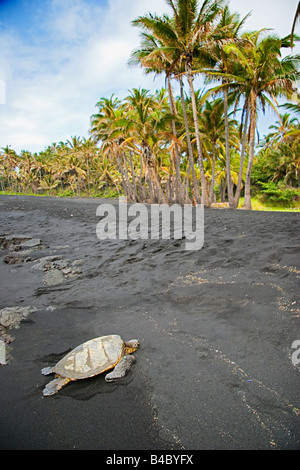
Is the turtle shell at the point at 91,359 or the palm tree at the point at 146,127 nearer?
the turtle shell at the point at 91,359

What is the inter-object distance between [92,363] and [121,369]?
28 cm

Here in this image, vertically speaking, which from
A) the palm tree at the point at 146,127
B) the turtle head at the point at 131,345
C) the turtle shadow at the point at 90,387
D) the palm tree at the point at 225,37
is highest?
the palm tree at the point at 225,37

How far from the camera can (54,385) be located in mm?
2270

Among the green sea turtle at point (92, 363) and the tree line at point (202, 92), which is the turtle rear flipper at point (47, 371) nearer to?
the green sea turtle at point (92, 363)

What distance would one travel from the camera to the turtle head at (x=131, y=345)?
2.68 metres

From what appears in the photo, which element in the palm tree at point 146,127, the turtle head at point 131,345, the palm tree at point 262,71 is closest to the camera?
the turtle head at point 131,345

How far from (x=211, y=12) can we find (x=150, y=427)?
1664 cm

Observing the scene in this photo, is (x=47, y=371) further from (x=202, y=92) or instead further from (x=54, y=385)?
(x=202, y=92)

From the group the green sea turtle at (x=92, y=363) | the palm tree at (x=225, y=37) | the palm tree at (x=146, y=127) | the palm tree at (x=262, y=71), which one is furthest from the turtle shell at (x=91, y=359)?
the palm tree at (x=146, y=127)

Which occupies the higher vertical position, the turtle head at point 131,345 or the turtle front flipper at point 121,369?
the turtle head at point 131,345

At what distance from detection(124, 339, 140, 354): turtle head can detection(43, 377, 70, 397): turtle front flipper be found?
2.09ft

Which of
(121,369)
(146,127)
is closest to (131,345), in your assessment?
(121,369)

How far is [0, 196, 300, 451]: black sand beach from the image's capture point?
1801mm

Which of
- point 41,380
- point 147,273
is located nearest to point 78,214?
point 147,273
